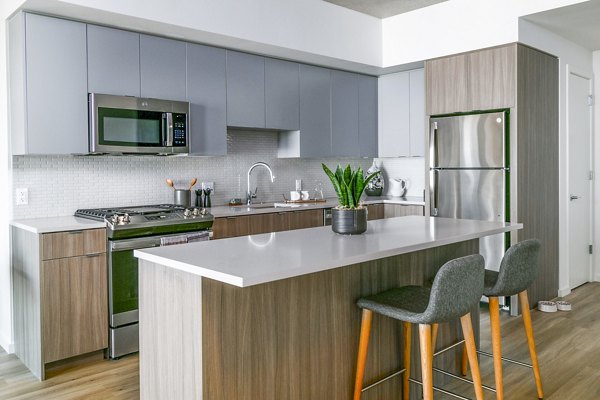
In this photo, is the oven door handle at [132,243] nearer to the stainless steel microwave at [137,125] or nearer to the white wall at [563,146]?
the stainless steel microwave at [137,125]

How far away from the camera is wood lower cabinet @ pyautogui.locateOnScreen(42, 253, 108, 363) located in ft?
10.4

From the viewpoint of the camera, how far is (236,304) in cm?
199

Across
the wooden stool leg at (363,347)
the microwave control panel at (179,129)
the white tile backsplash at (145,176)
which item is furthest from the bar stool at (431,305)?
the white tile backsplash at (145,176)

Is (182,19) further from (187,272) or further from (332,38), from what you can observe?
(187,272)

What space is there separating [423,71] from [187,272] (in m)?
4.04

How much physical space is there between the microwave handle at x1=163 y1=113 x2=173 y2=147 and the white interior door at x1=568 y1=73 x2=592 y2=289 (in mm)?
3757

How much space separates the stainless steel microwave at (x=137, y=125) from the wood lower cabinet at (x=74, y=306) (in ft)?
2.68

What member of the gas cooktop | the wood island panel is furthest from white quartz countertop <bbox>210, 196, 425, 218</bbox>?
the wood island panel

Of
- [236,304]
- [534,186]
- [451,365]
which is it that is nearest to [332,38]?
[534,186]

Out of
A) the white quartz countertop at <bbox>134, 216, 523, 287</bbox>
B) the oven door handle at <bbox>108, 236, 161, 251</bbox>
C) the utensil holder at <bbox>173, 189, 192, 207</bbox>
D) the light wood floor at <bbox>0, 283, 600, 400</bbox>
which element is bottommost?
the light wood floor at <bbox>0, 283, 600, 400</bbox>

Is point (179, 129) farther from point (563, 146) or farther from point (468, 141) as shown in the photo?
point (563, 146)

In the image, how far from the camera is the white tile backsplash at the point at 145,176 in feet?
12.1

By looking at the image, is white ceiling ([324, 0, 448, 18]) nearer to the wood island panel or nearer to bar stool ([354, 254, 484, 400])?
the wood island panel

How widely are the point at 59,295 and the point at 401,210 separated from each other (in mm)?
3296
